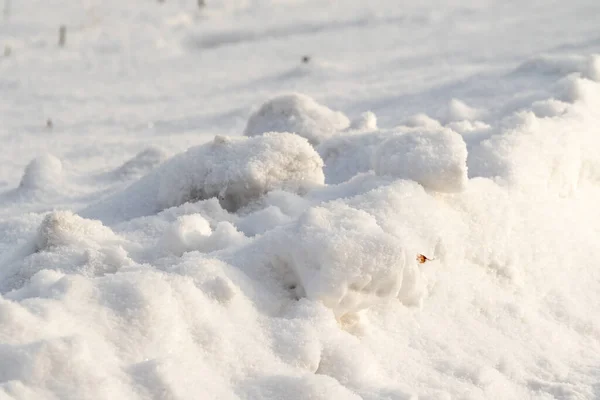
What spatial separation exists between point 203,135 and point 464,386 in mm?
2738

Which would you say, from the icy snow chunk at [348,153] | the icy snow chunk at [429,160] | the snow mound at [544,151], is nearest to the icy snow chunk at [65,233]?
the icy snow chunk at [429,160]

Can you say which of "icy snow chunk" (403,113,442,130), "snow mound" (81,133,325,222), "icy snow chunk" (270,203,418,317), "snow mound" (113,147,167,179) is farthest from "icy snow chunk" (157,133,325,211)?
"icy snow chunk" (403,113,442,130)

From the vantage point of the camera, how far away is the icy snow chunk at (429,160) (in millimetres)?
2348

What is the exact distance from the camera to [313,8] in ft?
25.2

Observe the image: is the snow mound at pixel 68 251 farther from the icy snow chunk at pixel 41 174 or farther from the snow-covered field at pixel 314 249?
the icy snow chunk at pixel 41 174

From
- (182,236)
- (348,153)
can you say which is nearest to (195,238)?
(182,236)

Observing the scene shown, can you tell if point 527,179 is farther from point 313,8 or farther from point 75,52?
point 313,8

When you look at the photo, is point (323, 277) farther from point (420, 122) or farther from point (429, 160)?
point (420, 122)

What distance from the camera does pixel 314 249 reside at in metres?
1.93

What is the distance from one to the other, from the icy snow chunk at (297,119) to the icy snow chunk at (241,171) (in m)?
0.72

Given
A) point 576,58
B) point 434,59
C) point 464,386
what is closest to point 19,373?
point 464,386

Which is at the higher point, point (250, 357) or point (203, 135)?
point (250, 357)

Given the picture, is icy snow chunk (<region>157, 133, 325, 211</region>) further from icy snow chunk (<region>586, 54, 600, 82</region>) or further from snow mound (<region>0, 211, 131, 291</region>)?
icy snow chunk (<region>586, 54, 600, 82</region>)

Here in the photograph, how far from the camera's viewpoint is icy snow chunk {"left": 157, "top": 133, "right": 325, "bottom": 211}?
2660 mm
